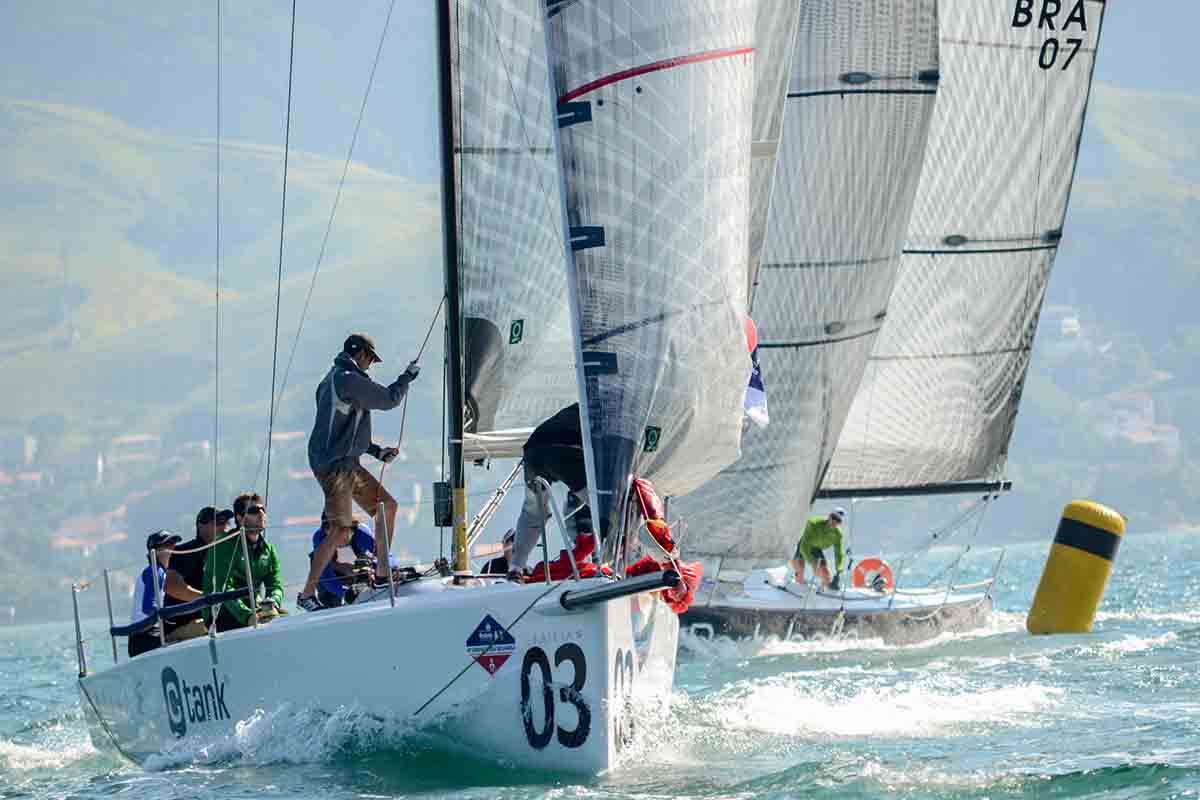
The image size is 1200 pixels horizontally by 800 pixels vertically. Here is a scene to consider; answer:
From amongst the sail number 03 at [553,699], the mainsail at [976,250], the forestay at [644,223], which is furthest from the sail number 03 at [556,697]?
the mainsail at [976,250]

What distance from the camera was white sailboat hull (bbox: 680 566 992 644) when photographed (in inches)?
686

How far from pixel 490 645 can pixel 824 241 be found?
8907 millimetres

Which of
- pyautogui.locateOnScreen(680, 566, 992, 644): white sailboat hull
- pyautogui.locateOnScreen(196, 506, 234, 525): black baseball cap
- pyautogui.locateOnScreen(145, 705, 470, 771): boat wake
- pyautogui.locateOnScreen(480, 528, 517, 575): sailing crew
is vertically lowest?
pyautogui.locateOnScreen(680, 566, 992, 644): white sailboat hull

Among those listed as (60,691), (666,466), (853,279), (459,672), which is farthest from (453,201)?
(60,691)

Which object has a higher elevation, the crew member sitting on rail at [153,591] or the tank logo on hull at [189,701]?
the crew member sitting on rail at [153,591]

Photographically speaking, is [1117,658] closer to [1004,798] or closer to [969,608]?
[969,608]

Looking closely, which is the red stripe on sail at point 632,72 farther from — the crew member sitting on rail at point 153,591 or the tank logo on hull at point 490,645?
the crew member sitting on rail at point 153,591

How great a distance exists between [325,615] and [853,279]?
344 inches

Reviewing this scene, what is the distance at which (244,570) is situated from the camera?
10.4m

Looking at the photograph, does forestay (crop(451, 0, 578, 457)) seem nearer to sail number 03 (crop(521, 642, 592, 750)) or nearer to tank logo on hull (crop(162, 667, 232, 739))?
tank logo on hull (crop(162, 667, 232, 739))

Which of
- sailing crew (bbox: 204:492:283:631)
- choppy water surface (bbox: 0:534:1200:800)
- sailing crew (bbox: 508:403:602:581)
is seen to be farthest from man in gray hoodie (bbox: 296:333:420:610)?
choppy water surface (bbox: 0:534:1200:800)

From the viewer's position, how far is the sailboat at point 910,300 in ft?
54.6

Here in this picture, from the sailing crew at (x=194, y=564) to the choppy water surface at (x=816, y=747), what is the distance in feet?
2.53

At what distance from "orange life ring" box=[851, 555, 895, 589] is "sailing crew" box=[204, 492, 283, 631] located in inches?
421
